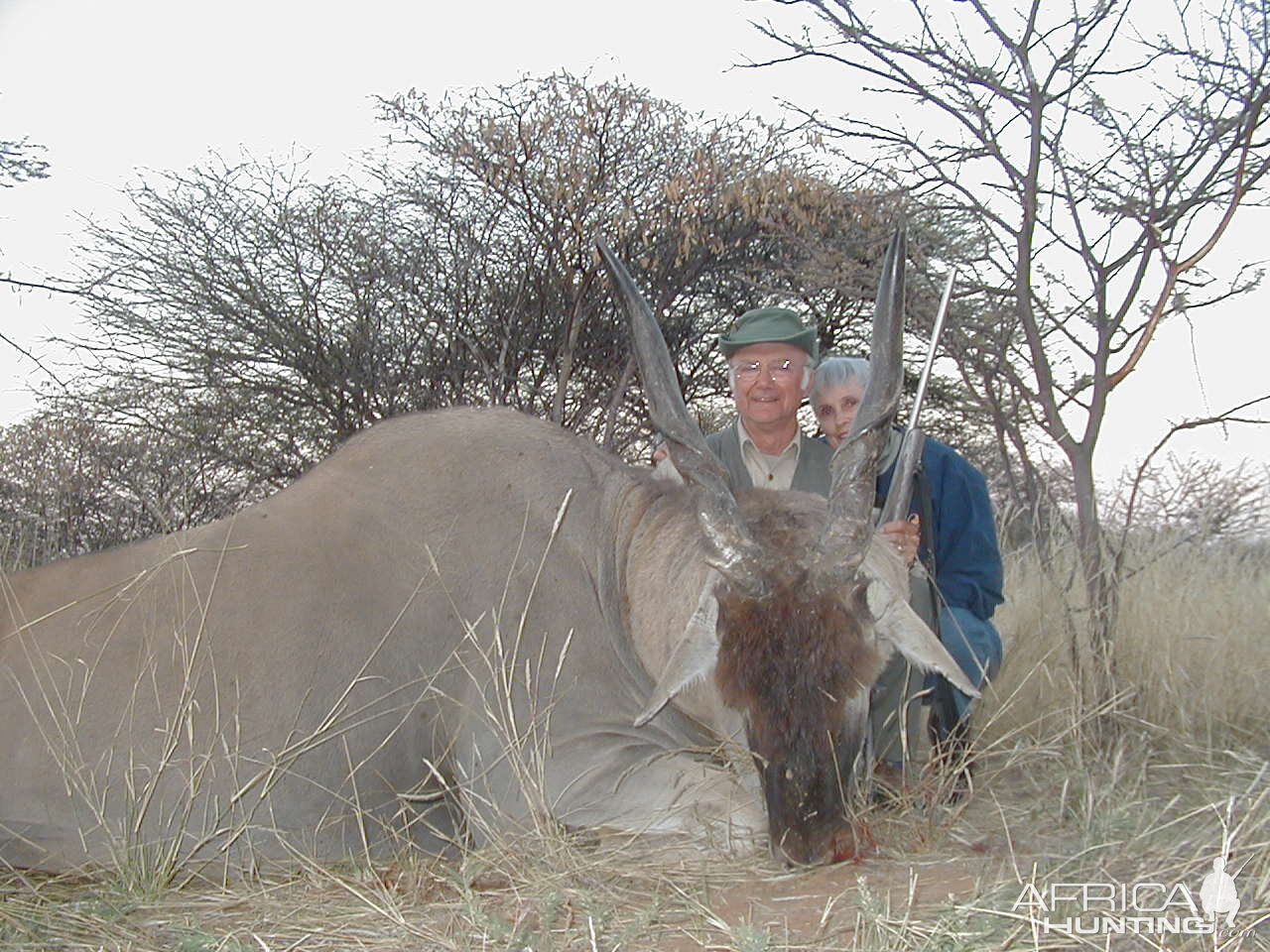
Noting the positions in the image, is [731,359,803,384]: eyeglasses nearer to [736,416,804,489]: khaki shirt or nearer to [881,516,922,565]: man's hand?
[736,416,804,489]: khaki shirt

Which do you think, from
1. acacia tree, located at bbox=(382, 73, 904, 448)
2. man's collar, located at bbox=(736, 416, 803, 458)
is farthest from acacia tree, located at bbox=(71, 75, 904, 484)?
man's collar, located at bbox=(736, 416, 803, 458)

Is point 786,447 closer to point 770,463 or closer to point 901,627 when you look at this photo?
point 770,463

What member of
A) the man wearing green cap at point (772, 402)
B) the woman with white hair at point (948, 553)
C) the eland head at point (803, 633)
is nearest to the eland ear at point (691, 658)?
the eland head at point (803, 633)

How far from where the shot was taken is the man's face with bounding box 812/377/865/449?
4711 mm

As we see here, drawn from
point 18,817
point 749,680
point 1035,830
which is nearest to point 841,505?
point 749,680

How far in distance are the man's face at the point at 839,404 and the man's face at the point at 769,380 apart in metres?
0.14

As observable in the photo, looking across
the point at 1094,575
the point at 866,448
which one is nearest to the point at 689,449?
the point at 866,448

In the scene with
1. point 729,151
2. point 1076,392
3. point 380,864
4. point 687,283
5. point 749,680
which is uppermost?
point 729,151

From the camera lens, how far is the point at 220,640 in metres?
3.57

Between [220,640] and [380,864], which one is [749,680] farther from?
[220,640]

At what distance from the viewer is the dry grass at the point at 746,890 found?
252 cm

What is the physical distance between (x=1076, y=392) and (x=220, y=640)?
3.59 metres

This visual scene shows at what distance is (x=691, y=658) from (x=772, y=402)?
1.77 metres

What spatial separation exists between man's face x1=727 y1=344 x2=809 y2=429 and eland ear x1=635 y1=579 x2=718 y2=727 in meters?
1.64
